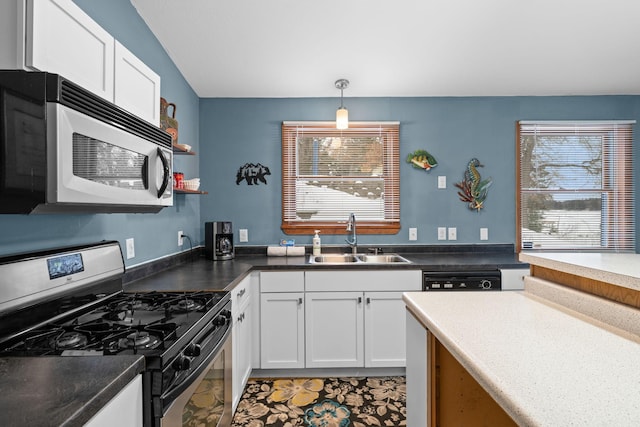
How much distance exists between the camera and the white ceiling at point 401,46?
1.86m

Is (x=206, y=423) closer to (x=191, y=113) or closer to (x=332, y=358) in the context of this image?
(x=332, y=358)

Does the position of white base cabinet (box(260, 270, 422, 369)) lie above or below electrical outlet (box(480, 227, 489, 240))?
below

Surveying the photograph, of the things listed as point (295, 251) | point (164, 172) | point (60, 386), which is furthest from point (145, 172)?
point (295, 251)

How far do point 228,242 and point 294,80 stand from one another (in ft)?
4.87

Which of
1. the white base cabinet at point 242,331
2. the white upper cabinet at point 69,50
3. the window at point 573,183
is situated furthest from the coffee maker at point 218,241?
the window at point 573,183

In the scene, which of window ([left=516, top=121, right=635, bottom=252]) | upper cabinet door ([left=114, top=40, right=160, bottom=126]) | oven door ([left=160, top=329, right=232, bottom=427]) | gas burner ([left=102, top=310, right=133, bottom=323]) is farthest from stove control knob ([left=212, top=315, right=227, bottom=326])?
window ([left=516, top=121, right=635, bottom=252])

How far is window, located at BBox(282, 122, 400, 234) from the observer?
10.3 ft

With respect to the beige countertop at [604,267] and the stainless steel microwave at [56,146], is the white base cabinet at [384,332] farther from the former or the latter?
the stainless steel microwave at [56,146]

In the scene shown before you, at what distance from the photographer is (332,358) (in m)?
2.51

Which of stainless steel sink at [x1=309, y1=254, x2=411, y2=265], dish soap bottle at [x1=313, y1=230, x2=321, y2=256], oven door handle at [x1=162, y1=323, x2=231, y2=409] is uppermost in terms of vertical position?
dish soap bottle at [x1=313, y1=230, x2=321, y2=256]

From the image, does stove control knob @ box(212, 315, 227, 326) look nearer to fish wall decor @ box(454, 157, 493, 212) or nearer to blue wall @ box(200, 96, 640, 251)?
blue wall @ box(200, 96, 640, 251)

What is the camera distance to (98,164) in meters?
1.06

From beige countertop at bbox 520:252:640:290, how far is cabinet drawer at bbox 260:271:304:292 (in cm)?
152

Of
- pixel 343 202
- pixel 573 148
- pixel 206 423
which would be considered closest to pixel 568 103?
pixel 573 148
